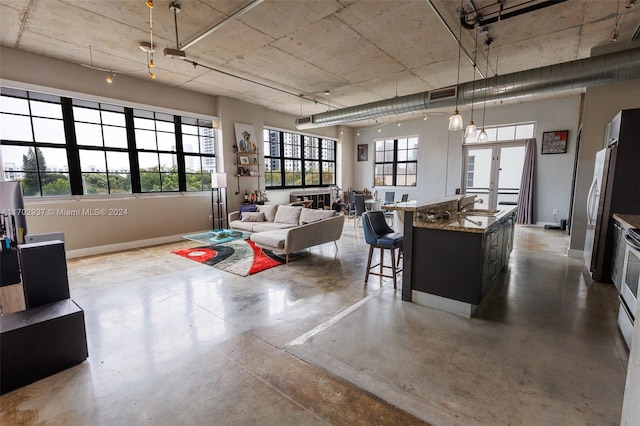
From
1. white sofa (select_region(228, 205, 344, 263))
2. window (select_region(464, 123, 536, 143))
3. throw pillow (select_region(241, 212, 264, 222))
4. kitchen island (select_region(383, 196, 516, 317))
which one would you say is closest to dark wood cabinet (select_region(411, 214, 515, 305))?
kitchen island (select_region(383, 196, 516, 317))

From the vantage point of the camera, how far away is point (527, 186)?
24.5 ft

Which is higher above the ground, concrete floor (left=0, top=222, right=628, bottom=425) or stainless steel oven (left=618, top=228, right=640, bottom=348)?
stainless steel oven (left=618, top=228, right=640, bottom=348)

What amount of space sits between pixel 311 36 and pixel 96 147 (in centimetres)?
437

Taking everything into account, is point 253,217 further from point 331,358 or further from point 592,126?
point 592,126

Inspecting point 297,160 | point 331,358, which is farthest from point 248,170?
point 331,358

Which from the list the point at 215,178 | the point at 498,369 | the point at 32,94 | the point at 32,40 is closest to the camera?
the point at 498,369

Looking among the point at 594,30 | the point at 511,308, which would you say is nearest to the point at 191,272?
the point at 511,308

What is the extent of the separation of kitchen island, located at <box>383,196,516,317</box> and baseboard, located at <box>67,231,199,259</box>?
5.07 metres

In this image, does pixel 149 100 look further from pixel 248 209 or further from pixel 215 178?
pixel 248 209

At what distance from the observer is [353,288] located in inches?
141

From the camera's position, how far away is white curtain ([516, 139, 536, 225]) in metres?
7.40

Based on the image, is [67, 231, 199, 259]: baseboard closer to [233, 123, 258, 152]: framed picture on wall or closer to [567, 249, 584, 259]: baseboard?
[233, 123, 258, 152]: framed picture on wall

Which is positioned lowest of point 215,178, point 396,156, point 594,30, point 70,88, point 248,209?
point 248,209

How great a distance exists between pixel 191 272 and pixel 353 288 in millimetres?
2396
